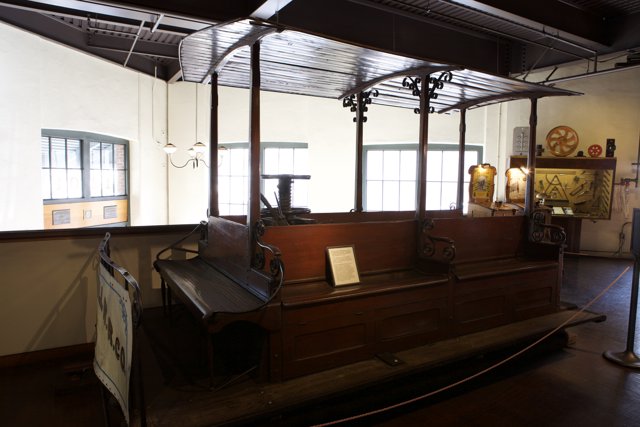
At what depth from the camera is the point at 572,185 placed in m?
8.13

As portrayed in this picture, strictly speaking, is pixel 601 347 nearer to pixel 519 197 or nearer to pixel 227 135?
pixel 519 197

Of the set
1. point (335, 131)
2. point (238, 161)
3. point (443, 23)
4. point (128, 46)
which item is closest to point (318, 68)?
point (443, 23)

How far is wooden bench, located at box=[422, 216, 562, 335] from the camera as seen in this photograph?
11.1ft

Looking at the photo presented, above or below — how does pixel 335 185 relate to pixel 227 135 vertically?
below

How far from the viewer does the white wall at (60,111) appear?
595 centimetres

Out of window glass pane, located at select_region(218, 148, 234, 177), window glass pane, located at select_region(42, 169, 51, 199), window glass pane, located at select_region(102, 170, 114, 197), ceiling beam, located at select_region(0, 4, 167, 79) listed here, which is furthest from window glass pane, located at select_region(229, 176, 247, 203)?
window glass pane, located at select_region(42, 169, 51, 199)

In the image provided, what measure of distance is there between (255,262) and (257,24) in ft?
4.60

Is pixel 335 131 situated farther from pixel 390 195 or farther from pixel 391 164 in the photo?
pixel 390 195

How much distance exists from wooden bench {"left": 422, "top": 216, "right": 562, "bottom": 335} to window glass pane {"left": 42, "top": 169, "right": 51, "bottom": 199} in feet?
21.6

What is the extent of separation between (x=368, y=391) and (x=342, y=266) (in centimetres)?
84

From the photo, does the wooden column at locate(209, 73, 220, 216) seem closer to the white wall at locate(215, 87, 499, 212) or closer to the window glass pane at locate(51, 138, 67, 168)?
the window glass pane at locate(51, 138, 67, 168)

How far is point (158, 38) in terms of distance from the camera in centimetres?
727

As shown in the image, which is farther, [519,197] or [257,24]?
[519,197]

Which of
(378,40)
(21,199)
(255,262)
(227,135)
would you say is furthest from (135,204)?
(255,262)
